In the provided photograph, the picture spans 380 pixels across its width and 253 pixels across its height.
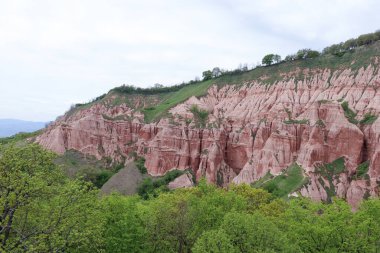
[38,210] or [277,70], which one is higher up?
[277,70]

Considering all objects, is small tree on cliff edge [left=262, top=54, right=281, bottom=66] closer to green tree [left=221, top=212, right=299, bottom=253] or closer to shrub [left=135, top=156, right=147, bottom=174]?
shrub [left=135, top=156, right=147, bottom=174]

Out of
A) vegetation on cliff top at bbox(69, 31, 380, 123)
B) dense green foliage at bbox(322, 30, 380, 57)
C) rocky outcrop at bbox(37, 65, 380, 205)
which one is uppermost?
dense green foliage at bbox(322, 30, 380, 57)

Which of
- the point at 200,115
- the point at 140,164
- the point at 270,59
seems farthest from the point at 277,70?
the point at 140,164

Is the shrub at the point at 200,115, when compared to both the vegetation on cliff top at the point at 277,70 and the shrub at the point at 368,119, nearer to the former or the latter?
the vegetation on cliff top at the point at 277,70

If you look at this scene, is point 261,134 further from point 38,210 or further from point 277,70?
point 38,210

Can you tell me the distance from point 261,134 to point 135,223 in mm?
60908

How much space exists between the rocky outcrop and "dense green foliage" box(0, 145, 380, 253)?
132ft

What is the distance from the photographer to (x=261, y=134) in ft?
276

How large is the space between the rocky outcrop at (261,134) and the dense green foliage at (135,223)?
4030cm

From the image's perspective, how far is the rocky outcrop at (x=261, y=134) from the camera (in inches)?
2717

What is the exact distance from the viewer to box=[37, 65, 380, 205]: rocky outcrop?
6900 centimetres

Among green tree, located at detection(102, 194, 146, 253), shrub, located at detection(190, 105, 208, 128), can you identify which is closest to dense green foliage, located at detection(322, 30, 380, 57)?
shrub, located at detection(190, 105, 208, 128)

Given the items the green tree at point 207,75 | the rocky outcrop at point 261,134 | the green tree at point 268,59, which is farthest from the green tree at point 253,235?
the green tree at point 207,75

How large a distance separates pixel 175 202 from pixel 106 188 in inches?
2252
